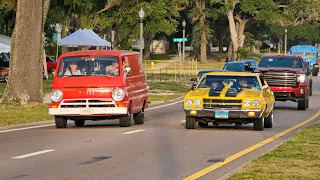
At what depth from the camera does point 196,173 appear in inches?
549

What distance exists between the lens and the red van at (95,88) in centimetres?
2345

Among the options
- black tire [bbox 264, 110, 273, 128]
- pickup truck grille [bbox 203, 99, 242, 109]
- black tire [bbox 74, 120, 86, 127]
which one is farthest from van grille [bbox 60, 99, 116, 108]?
black tire [bbox 264, 110, 273, 128]

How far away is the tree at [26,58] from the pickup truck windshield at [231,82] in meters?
10.1

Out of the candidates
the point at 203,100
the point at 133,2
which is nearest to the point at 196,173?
the point at 203,100

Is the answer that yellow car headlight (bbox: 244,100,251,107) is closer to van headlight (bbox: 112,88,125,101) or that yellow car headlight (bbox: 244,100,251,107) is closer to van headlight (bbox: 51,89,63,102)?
van headlight (bbox: 112,88,125,101)

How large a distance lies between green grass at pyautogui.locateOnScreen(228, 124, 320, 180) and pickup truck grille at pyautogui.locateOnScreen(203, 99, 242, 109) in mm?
3486

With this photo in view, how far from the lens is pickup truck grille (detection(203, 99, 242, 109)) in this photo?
22.8m

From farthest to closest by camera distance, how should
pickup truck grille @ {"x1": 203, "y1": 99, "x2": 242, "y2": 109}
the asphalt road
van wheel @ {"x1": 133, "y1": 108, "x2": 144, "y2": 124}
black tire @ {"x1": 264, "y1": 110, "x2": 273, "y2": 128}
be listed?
van wheel @ {"x1": 133, "y1": 108, "x2": 144, "y2": 124} → black tire @ {"x1": 264, "y1": 110, "x2": 273, "y2": 128} → pickup truck grille @ {"x1": 203, "y1": 99, "x2": 242, "y2": 109} → the asphalt road

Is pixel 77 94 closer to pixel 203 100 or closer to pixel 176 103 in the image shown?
pixel 203 100

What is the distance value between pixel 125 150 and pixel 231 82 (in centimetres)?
666

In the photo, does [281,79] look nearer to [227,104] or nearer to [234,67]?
[234,67]

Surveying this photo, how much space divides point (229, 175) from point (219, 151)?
181 inches

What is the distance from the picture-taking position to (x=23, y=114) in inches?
1142

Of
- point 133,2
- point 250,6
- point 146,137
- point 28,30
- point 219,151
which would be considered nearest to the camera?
point 219,151
